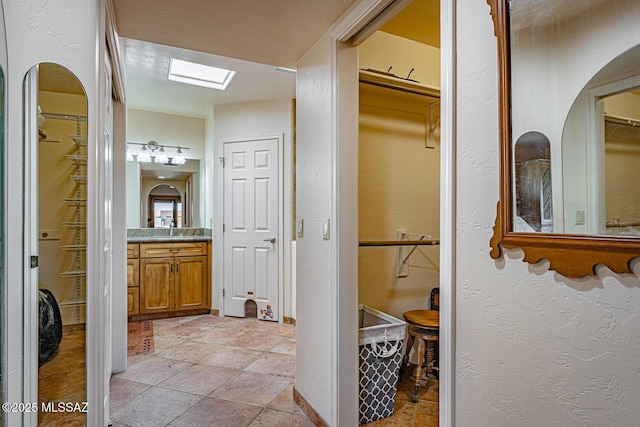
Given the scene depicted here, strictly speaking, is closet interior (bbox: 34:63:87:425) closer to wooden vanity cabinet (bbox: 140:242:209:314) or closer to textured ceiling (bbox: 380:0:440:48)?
textured ceiling (bbox: 380:0:440:48)

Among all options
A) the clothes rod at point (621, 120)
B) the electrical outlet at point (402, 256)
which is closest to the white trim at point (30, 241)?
the clothes rod at point (621, 120)

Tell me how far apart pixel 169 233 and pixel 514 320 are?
4.45 meters

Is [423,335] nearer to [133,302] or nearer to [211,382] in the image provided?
[211,382]

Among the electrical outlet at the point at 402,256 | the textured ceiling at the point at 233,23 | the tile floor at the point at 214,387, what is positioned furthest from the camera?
the electrical outlet at the point at 402,256

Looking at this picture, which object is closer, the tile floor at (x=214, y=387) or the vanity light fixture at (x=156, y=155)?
the tile floor at (x=214, y=387)

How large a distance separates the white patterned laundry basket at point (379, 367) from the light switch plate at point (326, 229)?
0.54 metres

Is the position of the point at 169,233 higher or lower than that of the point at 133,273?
higher

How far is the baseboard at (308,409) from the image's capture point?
191cm

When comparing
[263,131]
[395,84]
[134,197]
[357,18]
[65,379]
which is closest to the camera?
[65,379]

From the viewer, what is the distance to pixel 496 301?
0.95 meters

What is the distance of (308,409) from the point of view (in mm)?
2053

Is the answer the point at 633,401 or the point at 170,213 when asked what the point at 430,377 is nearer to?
the point at 633,401

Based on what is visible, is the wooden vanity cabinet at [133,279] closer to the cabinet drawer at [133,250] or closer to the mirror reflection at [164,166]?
the cabinet drawer at [133,250]

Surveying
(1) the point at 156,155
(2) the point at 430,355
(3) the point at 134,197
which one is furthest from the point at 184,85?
(2) the point at 430,355
